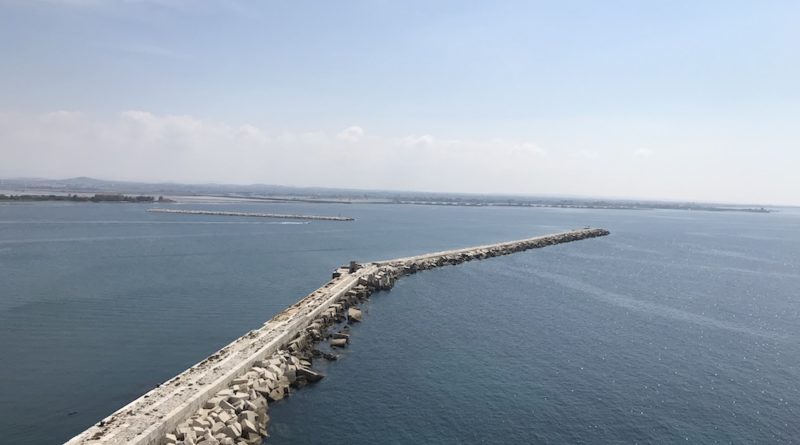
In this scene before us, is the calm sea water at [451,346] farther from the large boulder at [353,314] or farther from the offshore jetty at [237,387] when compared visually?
the offshore jetty at [237,387]

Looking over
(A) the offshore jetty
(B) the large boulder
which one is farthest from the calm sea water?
(A) the offshore jetty

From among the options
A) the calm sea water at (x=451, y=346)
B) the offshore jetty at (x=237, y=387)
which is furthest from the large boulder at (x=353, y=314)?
the calm sea water at (x=451, y=346)

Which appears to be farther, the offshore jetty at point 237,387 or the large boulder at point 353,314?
the large boulder at point 353,314

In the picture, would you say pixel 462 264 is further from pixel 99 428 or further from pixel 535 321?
pixel 99 428

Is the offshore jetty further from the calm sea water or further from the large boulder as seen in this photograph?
the calm sea water

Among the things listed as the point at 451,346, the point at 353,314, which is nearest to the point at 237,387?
the point at 451,346

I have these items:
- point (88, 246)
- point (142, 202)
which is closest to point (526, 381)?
point (88, 246)
